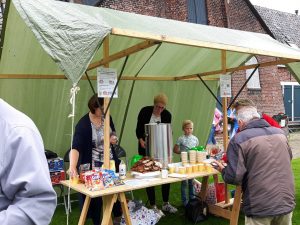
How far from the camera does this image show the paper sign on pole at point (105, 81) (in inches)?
135

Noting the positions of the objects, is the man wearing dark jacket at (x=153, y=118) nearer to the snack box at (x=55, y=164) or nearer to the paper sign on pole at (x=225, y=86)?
the paper sign on pole at (x=225, y=86)

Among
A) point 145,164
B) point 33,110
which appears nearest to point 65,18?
point 145,164

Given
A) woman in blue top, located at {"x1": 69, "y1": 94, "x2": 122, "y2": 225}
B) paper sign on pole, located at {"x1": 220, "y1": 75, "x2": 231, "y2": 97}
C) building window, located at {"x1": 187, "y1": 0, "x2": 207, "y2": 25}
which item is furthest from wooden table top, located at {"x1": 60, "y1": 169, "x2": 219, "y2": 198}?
building window, located at {"x1": 187, "y1": 0, "x2": 207, "y2": 25}

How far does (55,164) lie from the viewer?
205 inches

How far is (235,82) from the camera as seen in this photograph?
569 inches

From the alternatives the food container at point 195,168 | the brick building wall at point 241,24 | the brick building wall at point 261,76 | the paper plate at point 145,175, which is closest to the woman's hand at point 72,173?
the paper plate at point 145,175

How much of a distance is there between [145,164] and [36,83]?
225cm

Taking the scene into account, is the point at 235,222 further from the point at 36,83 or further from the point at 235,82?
the point at 235,82

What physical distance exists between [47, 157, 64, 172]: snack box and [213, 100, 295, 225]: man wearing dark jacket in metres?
3.00

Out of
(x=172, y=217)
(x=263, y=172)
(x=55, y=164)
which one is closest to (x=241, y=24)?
(x=172, y=217)

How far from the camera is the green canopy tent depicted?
2971mm

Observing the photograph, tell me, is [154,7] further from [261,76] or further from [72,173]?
[72,173]

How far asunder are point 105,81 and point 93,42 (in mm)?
603

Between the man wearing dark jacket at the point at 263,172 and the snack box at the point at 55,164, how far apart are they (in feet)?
9.83
